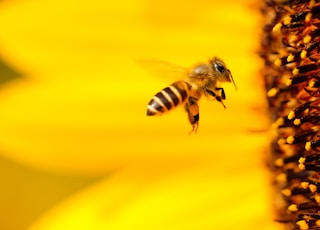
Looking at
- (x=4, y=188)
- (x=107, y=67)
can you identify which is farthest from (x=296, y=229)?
(x=4, y=188)

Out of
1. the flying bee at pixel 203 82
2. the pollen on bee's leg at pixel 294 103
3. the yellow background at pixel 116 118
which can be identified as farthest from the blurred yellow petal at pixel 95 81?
the flying bee at pixel 203 82

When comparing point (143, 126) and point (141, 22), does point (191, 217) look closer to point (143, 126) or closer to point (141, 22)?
point (143, 126)

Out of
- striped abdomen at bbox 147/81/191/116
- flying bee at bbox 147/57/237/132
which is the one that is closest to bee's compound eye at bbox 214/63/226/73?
flying bee at bbox 147/57/237/132

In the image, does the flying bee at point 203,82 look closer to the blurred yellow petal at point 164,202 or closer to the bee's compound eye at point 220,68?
the bee's compound eye at point 220,68

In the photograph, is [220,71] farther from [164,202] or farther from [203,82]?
[164,202]

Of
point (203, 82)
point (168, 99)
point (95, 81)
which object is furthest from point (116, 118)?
point (168, 99)

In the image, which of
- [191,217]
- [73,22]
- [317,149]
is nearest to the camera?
[317,149]

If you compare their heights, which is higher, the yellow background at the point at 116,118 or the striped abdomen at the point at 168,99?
the yellow background at the point at 116,118

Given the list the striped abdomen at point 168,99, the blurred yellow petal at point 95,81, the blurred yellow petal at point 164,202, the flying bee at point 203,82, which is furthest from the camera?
the blurred yellow petal at point 95,81
